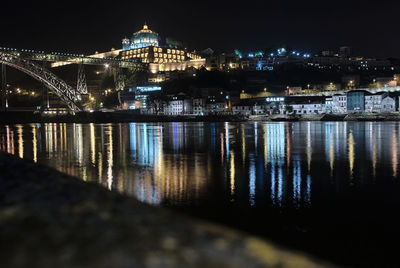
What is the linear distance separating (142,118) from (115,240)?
219 feet

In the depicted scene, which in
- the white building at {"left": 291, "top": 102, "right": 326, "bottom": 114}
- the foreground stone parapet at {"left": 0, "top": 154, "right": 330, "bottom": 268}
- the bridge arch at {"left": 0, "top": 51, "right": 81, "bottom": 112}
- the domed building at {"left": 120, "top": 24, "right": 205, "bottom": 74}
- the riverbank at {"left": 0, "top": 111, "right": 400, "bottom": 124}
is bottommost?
the foreground stone parapet at {"left": 0, "top": 154, "right": 330, "bottom": 268}

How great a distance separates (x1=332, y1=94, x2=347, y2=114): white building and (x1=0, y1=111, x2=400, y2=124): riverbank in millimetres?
4976

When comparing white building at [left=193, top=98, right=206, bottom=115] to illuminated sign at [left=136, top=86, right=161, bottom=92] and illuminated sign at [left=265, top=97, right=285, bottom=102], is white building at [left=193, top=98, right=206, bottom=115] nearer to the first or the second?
illuminated sign at [left=136, top=86, right=161, bottom=92]

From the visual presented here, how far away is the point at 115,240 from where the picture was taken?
203 cm

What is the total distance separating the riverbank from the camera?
5876cm

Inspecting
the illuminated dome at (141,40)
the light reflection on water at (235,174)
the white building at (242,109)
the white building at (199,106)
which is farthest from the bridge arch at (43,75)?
the illuminated dome at (141,40)

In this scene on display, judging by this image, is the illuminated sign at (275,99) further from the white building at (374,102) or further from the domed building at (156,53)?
the domed building at (156,53)

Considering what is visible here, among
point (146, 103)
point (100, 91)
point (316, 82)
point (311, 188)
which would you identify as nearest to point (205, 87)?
point (146, 103)

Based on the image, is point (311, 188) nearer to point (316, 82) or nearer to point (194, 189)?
point (194, 189)

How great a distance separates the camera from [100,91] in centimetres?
8431

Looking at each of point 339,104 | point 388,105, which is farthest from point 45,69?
point 388,105

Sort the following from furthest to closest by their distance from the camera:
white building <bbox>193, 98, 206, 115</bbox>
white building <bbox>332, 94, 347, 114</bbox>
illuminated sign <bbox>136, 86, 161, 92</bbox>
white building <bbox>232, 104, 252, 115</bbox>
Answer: illuminated sign <bbox>136, 86, 161, 92</bbox>
white building <bbox>193, 98, 206, 115</bbox>
white building <bbox>232, 104, 252, 115</bbox>
white building <bbox>332, 94, 347, 114</bbox>

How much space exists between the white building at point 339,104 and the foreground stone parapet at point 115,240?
6739cm

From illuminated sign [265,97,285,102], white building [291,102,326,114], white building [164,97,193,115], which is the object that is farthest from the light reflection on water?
illuminated sign [265,97,285,102]
